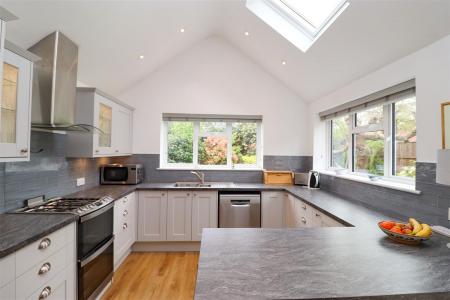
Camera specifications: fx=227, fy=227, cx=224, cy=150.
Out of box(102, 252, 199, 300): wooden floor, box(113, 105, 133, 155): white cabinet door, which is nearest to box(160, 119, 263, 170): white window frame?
box(113, 105, 133, 155): white cabinet door

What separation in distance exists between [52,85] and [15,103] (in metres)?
0.52

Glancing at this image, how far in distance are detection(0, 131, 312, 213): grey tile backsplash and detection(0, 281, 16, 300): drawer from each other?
85 cm

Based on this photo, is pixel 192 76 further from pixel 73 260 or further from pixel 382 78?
pixel 73 260

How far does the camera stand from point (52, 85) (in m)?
1.96

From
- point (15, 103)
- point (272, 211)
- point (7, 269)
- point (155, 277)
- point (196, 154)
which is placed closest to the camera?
point (7, 269)

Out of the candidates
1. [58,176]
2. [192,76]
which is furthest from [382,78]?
[58,176]

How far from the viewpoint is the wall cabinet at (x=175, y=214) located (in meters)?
3.16

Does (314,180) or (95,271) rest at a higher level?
(314,180)

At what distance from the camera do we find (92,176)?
3.08m

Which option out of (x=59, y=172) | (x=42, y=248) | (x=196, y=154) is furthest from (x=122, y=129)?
(x=42, y=248)

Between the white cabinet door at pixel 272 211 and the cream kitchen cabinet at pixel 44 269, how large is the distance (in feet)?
7.52

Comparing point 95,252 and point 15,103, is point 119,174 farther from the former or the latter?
point 15,103

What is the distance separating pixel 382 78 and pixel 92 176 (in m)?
3.58

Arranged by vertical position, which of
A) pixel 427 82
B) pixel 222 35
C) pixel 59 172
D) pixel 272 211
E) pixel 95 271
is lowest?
pixel 95 271
